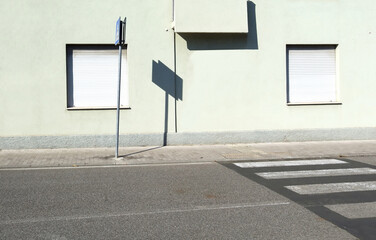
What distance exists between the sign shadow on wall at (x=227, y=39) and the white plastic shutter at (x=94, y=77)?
2518 mm

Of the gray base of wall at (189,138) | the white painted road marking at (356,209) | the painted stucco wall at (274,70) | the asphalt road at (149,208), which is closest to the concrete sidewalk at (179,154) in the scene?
the gray base of wall at (189,138)

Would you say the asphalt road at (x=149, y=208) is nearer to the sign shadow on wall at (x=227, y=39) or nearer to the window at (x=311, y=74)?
the sign shadow on wall at (x=227, y=39)

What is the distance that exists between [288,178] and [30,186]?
5.04 m

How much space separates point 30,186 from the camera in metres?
7.54

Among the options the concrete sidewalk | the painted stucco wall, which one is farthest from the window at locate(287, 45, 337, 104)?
the concrete sidewalk

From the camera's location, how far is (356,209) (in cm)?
595

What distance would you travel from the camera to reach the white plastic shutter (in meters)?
12.7

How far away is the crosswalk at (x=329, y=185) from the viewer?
18.2 feet

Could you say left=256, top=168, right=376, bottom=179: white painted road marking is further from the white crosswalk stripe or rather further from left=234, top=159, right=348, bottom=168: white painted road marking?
left=234, top=159, right=348, bottom=168: white painted road marking

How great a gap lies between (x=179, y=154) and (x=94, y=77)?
12.5ft

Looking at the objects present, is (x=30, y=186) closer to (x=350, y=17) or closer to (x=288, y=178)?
(x=288, y=178)

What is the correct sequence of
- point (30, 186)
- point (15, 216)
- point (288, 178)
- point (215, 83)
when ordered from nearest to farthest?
1. point (15, 216)
2. point (30, 186)
3. point (288, 178)
4. point (215, 83)

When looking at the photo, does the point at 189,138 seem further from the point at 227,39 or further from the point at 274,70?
the point at 274,70

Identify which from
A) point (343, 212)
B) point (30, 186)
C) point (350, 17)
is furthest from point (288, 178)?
point (350, 17)
